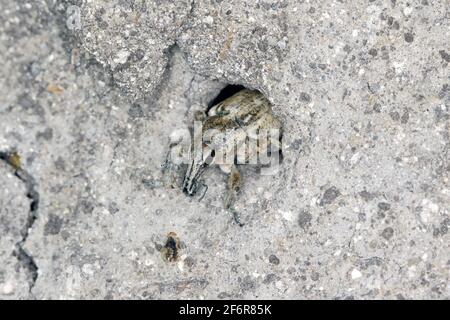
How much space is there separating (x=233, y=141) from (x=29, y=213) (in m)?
1.13

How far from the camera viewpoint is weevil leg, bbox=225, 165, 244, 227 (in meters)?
3.17

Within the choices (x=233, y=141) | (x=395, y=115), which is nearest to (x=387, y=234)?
Result: (x=395, y=115)

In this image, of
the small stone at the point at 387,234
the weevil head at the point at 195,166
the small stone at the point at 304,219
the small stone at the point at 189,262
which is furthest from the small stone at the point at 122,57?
Result: the small stone at the point at 387,234

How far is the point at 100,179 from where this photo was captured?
311 centimetres

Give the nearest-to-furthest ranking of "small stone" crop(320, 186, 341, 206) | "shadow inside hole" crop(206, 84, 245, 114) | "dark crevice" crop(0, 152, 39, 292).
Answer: "dark crevice" crop(0, 152, 39, 292), "small stone" crop(320, 186, 341, 206), "shadow inside hole" crop(206, 84, 245, 114)

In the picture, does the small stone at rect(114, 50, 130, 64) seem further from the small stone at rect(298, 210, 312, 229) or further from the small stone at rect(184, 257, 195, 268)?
the small stone at rect(298, 210, 312, 229)

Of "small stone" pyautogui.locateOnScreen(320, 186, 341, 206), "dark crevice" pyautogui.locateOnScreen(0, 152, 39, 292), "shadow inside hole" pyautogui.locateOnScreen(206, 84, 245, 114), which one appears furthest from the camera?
"shadow inside hole" pyautogui.locateOnScreen(206, 84, 245, 114)

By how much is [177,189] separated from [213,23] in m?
0.91

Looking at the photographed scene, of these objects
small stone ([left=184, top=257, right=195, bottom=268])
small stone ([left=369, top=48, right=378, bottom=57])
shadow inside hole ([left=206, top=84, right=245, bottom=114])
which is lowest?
small stone ([left=184, top=257, right=195, bottom=268])

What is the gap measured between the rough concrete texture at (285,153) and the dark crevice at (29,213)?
0.04 feet

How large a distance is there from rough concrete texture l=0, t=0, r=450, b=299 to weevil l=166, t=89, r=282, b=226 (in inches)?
4.1

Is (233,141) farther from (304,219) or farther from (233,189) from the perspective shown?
(304,219)

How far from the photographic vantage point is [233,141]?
3125mm

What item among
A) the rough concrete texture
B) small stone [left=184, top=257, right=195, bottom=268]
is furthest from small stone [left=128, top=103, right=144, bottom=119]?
small stone [left=184, top=257, right=195, bottom=268]
